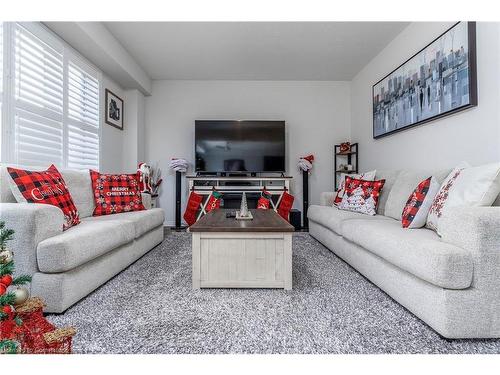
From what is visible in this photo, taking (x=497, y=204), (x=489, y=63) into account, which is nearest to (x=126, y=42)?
(x=489, y=63)

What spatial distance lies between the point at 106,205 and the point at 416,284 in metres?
2.58

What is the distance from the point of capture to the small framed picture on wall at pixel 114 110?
3.63 meters

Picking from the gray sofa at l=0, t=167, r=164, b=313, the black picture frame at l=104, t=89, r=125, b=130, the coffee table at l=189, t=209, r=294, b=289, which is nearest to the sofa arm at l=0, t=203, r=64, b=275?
the gray sofa at l=0, t=167, r=164, b=313

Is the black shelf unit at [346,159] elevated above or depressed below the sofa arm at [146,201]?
above

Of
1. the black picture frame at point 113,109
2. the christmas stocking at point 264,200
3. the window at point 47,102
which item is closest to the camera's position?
the window at point 47,102

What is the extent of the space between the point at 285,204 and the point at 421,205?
2292 mm

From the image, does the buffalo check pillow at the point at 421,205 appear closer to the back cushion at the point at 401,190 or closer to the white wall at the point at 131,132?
the back cushion at the point at 401,190

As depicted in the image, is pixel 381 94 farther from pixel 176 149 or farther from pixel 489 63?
pixel 176 149

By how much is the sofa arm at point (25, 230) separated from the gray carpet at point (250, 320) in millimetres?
332

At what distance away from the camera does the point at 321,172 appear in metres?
4.58

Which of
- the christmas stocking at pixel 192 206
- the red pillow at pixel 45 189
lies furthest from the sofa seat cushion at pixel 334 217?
the red pillow at pixel 45 189

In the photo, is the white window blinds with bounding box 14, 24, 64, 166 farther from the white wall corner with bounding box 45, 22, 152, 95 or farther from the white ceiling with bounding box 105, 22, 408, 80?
the white ceiling with bounding box 105, 22, 408, 80

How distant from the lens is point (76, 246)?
1483 millimetres

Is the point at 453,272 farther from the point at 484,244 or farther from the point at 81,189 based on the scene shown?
the point at 81,189
